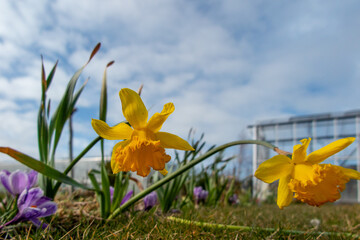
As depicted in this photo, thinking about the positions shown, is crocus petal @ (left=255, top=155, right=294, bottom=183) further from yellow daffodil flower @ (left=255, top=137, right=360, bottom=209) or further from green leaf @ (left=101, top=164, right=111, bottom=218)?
green leaf @ (left=101, top=164, right=111, bottom=218)

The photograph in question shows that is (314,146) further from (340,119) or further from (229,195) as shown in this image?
(229,195)

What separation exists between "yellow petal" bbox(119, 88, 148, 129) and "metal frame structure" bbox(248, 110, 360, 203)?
12.8 m

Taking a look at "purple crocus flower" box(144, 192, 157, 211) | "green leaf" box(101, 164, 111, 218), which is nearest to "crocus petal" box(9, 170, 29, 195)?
"green leaf" box(101, 164, 111, 218)

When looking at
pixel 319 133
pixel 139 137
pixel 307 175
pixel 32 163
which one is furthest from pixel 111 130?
pixel 319 133

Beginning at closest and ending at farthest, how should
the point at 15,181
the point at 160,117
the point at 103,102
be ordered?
the point at 160,117 < the point at 15,181 < the point at 103,102

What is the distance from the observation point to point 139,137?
86cm

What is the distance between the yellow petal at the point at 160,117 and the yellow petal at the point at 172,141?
0.13ft

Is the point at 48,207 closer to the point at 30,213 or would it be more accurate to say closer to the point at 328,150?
the point at 30,213

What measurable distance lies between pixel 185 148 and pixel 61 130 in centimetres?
77

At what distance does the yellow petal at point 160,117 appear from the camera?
2.73ft

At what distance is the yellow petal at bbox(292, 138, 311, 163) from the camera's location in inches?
32.7

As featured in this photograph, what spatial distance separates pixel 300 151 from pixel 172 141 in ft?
1.28

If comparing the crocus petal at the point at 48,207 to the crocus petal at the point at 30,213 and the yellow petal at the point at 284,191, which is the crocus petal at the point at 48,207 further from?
the yellow petal at the point at 284,191

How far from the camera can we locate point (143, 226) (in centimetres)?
112
